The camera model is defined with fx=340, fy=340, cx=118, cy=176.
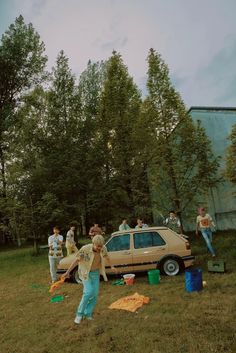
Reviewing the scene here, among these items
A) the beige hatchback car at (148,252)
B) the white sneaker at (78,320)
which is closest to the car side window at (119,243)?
the beige hatchback car at (148,252)

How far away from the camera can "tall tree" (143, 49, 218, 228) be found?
17672 millimetres

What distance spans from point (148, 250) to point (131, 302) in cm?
333

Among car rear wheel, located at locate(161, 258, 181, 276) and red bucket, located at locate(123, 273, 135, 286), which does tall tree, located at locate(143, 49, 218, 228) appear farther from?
red bucket, located at locate(123, 273, 135, 286)

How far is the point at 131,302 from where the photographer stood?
26.9ft

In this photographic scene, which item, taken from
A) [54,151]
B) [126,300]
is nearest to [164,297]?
[126,300]

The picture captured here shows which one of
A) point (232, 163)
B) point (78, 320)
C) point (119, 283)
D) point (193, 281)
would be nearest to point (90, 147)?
point (232, 163)

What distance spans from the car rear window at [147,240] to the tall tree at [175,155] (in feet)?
19.9

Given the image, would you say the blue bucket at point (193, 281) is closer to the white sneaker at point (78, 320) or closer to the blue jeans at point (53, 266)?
the white sneaker at point (78, 320)

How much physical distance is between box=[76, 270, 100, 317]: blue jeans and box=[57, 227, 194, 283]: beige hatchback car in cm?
412

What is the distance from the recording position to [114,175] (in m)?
22.7

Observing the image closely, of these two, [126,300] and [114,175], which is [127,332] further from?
[114,175]

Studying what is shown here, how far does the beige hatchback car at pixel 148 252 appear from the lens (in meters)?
11.2

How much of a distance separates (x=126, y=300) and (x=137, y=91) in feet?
63.7

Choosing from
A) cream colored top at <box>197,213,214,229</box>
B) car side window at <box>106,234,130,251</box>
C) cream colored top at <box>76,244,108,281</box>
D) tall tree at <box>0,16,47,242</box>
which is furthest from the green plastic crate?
tall tree at <box>0,16,47,242</box>
